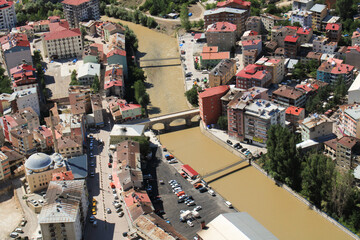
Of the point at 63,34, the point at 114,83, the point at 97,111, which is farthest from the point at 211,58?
the point at 63,34

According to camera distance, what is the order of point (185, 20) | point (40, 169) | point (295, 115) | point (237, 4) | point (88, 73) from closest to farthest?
point (40, 169), point (295, 115), point (88, 73), point (237, 4), point (185, 20)

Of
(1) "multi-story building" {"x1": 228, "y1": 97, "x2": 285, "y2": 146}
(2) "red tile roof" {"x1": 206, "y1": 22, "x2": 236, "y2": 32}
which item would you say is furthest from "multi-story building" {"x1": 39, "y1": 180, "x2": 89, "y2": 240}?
(2) "red tile roof" {"x1": 206, "y1": 22, "x2": 236, "y2": 32}

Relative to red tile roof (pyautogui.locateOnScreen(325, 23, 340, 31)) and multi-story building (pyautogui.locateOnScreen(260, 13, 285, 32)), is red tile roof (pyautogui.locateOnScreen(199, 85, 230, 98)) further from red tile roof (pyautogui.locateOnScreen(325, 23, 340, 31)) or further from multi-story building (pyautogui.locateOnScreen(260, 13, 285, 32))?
multi-story building (pyautogui.locateOnScreen(260, 13, 285, 32))

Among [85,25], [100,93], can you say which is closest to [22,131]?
[100,93]

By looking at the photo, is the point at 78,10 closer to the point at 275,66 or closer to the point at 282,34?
the point at 282,34

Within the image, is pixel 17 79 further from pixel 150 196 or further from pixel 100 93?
pixel 150 196

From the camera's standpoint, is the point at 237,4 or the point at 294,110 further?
the point at 237,4
